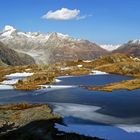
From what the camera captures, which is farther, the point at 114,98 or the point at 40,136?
the point at 114,98

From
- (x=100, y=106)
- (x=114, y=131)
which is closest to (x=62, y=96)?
(x=100, y=106)

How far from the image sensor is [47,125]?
144 feet

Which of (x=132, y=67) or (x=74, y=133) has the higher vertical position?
(x=132, y=67)

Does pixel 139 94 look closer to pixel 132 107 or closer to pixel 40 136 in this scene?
pixel 132 107

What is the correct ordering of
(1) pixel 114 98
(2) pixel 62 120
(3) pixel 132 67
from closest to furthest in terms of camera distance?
(2) pixel 62 120, (1) pixel 114 98, (3) pixel 132 67

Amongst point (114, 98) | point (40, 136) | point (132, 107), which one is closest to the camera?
point (40, 136)

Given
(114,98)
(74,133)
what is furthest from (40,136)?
(114,98)

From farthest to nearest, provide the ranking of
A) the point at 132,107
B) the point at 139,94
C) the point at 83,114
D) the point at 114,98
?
the point at 139,94 < the point at 114,98 < the point at 132,107 < the point at 83,114

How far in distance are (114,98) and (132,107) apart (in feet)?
40.1

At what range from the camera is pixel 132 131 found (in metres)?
40.4

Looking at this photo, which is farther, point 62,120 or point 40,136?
point 62,120

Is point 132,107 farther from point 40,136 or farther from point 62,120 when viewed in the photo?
point 40,136

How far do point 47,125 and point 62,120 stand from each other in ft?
14.3

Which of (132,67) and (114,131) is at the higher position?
(132,67)
